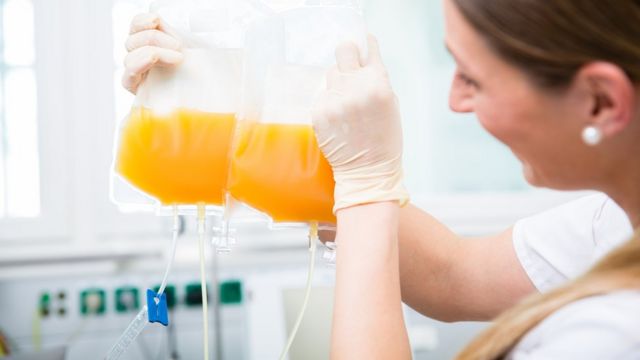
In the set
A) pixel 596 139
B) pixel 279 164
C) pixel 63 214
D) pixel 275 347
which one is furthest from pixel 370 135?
pixel 63 214

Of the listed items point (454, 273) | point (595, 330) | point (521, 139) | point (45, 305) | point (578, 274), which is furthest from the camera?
point (45, 305)

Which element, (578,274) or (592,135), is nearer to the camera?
(592,135)

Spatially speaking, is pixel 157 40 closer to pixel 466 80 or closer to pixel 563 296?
pixel 466 80

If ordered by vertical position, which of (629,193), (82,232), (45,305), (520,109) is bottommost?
(45,305)

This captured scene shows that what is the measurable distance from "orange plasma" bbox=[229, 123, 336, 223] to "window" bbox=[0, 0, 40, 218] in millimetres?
1550

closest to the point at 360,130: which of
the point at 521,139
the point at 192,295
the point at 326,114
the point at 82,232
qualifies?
the point at 326,114

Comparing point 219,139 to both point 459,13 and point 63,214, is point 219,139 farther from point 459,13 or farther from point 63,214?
point 63,214

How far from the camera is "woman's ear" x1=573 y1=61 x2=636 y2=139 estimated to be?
74 centimetres

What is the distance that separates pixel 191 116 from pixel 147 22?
15 centimetres

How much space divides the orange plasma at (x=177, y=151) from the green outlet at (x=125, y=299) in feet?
4.41

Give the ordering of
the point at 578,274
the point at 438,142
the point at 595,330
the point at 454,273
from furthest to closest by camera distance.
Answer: the point at 438,142
the point at 454,273
the point at 578,274
the point at 595,330

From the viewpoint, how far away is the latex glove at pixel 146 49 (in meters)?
0.88

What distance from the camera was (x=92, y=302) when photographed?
7.05ft

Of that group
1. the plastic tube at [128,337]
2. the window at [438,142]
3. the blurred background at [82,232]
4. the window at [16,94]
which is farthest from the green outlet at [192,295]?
the plastic tube at [128,337]
